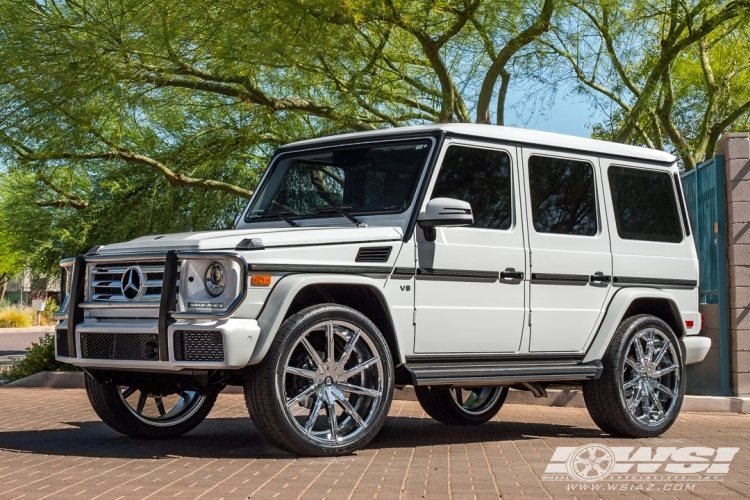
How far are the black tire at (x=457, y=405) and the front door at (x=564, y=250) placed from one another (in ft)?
4.63

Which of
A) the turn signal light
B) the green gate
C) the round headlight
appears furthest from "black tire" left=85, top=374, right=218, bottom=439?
the green gate

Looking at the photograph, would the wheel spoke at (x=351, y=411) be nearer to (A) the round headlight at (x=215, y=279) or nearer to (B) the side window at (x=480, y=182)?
(A) the round headlight at (x=215, y=279)

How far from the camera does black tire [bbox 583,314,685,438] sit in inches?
369

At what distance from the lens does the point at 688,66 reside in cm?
2625

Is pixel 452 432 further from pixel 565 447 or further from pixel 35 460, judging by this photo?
pixel 35 460

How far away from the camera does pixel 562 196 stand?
941cm

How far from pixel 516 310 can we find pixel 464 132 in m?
1.35

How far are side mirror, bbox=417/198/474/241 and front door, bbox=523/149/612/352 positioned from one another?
1023 mm

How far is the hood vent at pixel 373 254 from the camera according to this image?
7.93 metres

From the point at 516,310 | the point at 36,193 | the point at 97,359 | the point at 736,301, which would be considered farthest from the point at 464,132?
the point at 36,193

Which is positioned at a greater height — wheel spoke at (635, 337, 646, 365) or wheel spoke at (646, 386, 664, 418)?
wheel spoke at (635, 337, 646, 365)

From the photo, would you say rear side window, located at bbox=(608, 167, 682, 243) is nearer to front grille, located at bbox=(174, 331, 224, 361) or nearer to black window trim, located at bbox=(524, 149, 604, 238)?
black window trim, located at bbox=(524, 149, 604, 238)

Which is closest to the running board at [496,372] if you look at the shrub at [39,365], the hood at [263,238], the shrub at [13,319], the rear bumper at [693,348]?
the hood at [263,238]

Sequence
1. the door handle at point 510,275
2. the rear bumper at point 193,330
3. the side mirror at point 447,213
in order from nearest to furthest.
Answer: the rear bumper at point 193,330, the side mirror at point 447,213, the door handle at point 510,275
